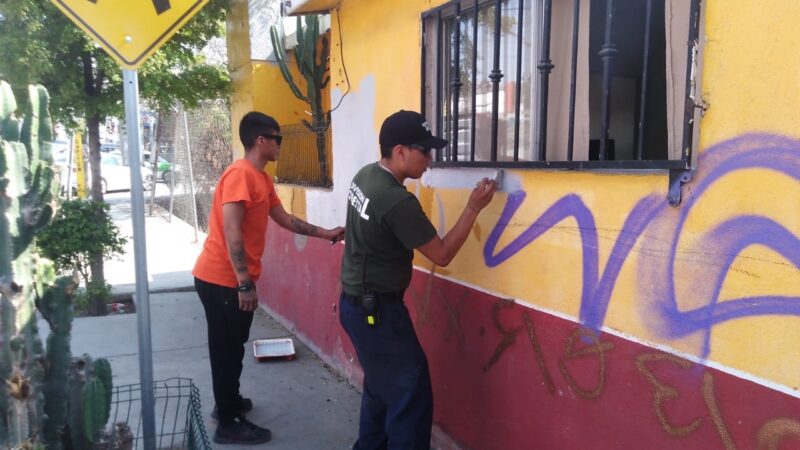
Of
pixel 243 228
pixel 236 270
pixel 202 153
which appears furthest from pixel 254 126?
pixel 202 153

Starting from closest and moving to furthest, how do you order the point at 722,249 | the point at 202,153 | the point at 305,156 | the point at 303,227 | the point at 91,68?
the point at 722,249, the point at 303,227, the point at 305,156, the point at 91,68, the point at 202,153

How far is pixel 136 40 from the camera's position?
269 cm

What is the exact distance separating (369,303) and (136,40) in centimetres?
154

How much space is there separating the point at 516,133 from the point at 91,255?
5.76 m

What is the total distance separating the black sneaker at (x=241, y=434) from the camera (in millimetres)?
3939

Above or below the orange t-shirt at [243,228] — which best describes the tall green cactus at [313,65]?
above

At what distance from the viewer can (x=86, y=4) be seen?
2592 millimetres

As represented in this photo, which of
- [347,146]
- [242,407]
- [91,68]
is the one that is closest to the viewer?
[242,407]

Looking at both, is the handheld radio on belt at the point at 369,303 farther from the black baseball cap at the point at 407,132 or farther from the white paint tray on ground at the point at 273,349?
the white paint tray on ground at the point at 273,349

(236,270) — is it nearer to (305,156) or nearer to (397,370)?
(397,370)

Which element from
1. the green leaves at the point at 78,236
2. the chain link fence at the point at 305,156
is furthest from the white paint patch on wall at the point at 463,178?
the green leaves at the point at 78,236

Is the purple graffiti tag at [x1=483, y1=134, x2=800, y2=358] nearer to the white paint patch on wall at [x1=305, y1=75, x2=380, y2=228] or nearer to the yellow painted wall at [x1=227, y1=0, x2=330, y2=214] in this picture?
the white paint patch on wall at [x1=305, y1=75, x2=380, y2=228]

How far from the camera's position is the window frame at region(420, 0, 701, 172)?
207 centimetres

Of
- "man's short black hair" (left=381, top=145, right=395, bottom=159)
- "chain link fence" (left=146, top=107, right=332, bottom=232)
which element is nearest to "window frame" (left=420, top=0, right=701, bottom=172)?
"man's short black hair" (left=381, top=145, right=395, bottom=159)
